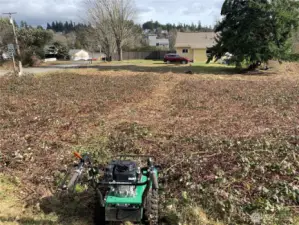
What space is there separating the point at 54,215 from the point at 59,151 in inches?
85.9

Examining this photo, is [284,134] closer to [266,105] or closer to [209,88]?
[266,105]

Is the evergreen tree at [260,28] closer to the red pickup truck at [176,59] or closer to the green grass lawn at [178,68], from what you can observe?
the green grass lawn at [178,68]

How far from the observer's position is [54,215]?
3859 mm

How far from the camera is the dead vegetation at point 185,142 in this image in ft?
13.2

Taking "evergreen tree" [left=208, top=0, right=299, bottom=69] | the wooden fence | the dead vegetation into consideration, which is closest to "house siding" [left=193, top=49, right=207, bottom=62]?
the wooden fence

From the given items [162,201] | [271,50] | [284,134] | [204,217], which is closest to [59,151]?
[162,201]

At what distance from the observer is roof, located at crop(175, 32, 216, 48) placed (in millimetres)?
45750

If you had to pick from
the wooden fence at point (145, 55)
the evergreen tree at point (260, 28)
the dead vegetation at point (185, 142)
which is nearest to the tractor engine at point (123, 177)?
the dead vegetation at point (185, 142)

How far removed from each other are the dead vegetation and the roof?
35.2 metres

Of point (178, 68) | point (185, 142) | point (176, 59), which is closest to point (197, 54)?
point (176, 59)

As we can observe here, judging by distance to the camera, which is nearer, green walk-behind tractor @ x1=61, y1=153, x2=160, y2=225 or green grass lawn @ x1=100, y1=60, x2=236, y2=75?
green walk-behind tractor @ x1=61, y1=153, x2=160, y2=225

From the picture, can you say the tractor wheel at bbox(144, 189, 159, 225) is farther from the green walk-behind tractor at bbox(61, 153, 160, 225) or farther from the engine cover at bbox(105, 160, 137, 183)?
the engine cover at bbox(105, 160, 137, 183)

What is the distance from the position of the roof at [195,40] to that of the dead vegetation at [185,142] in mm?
35193

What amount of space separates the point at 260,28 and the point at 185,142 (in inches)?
690
